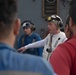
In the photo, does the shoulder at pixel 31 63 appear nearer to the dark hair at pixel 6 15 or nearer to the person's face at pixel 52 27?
the dark hair at pixel 6 15

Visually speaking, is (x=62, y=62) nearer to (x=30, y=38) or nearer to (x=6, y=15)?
(x=6, y=15)

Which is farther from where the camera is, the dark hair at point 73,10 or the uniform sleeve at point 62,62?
the dark hair at point 73,10

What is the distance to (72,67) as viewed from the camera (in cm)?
250

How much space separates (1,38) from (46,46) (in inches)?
151

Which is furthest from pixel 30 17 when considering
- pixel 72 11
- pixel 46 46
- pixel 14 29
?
pixel 14 29

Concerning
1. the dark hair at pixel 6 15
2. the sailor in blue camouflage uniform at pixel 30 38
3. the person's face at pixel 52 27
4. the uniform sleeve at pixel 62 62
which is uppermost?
the dark hair at pixel 6 15

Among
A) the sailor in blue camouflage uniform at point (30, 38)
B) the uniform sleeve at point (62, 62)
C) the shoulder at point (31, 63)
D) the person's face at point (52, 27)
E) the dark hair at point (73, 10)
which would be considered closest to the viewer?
the shoulder at point (31, 63)

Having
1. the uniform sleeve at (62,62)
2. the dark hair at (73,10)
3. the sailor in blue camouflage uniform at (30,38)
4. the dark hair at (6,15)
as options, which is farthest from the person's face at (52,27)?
the dark hair at (6,15)

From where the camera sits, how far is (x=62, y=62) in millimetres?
2471

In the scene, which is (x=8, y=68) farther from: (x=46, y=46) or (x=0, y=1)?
(x=46, y=46)

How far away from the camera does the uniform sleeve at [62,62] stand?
2465 mm

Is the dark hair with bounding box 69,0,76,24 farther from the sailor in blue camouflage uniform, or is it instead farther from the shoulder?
the sailor in blue camouflage uniform

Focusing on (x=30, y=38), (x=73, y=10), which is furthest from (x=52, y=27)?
(x=73, y=10)

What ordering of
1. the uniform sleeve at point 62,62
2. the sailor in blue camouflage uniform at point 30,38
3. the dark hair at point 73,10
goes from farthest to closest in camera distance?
the sailor in blue camouflage uniform at point 30,38
the dark hair at point 73,10
the uniform sleeve at point 62,62
